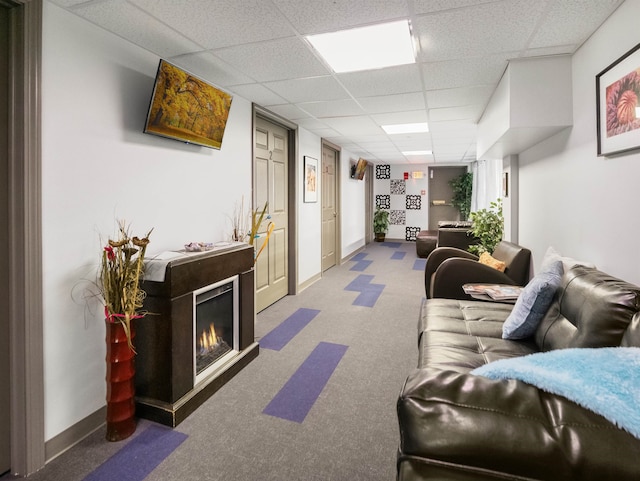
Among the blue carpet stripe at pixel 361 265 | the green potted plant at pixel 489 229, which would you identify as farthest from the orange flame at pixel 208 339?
the blue carpet stripe at pixel 361 265

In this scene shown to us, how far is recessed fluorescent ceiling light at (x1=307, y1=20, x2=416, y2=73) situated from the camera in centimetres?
224

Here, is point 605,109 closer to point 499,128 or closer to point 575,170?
point 575,170

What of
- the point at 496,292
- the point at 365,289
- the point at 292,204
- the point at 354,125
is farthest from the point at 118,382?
the point at 354,125

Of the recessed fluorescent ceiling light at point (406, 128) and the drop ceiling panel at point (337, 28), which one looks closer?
the drop ceiling panel at point (337, 28)

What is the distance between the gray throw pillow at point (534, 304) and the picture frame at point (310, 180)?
11.5 ft

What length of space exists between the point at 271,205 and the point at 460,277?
2.25m

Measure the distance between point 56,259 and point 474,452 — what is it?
6.76 feet

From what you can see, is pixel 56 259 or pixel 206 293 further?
pixel 206 293

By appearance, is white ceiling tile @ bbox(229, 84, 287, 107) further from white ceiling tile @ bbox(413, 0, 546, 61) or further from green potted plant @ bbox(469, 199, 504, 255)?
green potted plant @ bbox(469, 199, 504, 255)

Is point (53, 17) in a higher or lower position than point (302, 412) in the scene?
higher

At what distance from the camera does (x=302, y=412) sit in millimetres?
2211

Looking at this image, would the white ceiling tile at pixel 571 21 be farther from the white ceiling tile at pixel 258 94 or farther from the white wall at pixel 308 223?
the white wall at pixel 308 223

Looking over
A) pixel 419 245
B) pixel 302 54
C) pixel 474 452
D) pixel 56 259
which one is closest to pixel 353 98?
pixel 302 54

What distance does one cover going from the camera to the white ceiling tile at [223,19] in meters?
1.90
